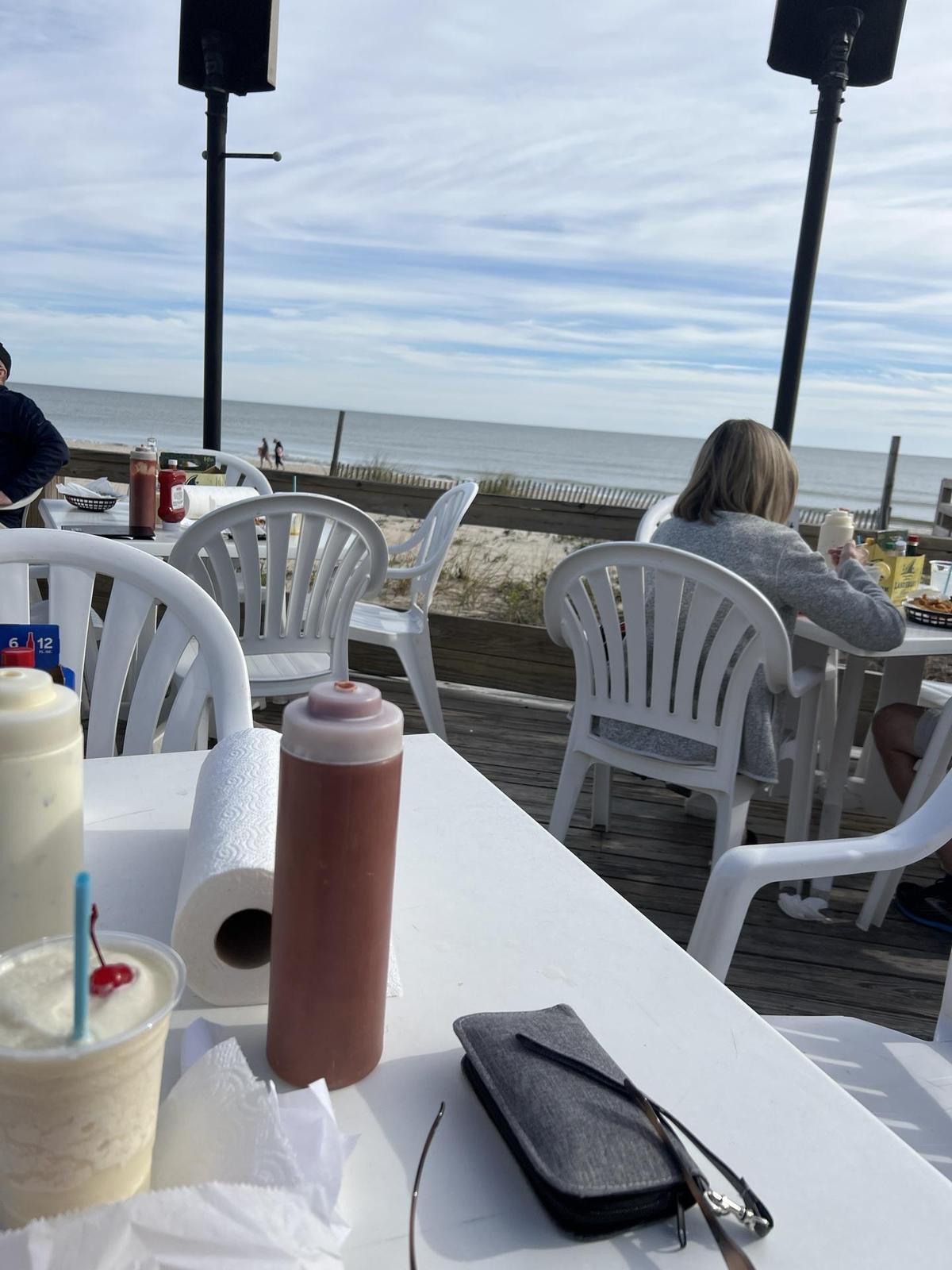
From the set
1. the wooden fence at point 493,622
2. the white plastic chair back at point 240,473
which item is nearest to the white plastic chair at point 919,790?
the wooden fence at point 493,622

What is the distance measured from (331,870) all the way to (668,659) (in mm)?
1938

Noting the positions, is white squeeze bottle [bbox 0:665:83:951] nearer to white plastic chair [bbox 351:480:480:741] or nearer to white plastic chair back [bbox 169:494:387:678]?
white plastic chair back [bbox 169:494:387:678]

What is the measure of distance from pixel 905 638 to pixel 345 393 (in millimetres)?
41685

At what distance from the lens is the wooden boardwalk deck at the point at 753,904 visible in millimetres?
2217

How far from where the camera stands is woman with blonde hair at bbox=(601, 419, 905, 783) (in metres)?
2.31

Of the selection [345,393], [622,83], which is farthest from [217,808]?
[345,393]

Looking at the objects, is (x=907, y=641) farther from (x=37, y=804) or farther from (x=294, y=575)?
(x=37, y=804)

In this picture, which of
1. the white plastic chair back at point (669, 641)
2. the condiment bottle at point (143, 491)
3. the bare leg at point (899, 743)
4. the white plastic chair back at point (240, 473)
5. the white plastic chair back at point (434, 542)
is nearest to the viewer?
the white plastic chair back at point (669, 641)

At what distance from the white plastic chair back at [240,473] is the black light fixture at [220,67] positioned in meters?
0.63

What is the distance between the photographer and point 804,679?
8.09 ft

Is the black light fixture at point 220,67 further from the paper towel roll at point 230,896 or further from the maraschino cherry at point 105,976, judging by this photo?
the maraschino cherry at point 105,976

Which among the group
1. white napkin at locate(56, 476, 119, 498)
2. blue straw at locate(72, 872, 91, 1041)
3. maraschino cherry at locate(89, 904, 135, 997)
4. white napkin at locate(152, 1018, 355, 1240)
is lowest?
white napkin at locate(56, 476, 119, 498)

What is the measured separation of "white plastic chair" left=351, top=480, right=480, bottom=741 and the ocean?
21.0 meters

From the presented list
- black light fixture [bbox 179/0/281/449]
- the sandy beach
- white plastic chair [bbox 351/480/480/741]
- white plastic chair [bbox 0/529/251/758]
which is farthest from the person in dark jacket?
white plastic chair [bbox 0/529/251/758]
